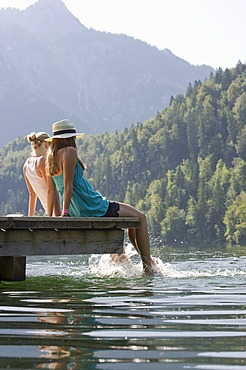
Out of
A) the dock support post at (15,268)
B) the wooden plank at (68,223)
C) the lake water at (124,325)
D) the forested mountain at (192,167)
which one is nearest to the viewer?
the lake water at (124,325)

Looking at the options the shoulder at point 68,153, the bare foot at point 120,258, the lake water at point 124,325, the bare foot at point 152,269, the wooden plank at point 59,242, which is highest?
the shoulder at point 68,153

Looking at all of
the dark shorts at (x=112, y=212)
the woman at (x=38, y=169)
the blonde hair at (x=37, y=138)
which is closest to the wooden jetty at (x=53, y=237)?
the dark shorts at (x=112, y=212)

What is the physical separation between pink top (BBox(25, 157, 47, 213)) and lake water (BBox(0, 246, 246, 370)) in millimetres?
2467

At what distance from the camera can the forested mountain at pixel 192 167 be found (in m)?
157

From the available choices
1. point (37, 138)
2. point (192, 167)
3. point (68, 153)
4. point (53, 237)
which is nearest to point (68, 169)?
point (68, 153)

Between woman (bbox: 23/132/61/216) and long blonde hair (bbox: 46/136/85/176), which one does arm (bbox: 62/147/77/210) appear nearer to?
long blonde hair (bbox: 46/136/85/176)

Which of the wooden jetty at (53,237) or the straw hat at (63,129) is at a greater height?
the straw hat at (63,129)

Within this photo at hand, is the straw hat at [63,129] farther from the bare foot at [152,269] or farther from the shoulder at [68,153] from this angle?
the bare foot at [152,269]

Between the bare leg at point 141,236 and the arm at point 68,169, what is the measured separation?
0.76m

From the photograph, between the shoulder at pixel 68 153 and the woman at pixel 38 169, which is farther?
the woman at pixel 38 169

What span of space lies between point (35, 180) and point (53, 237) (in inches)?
82.2

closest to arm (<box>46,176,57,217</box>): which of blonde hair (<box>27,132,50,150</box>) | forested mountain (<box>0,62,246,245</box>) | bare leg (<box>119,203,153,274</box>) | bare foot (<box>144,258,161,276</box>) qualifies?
blonde hair (<box>27,132,50,150</box>)

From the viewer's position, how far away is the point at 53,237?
10.6 meters

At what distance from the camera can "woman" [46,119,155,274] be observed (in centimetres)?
1108
